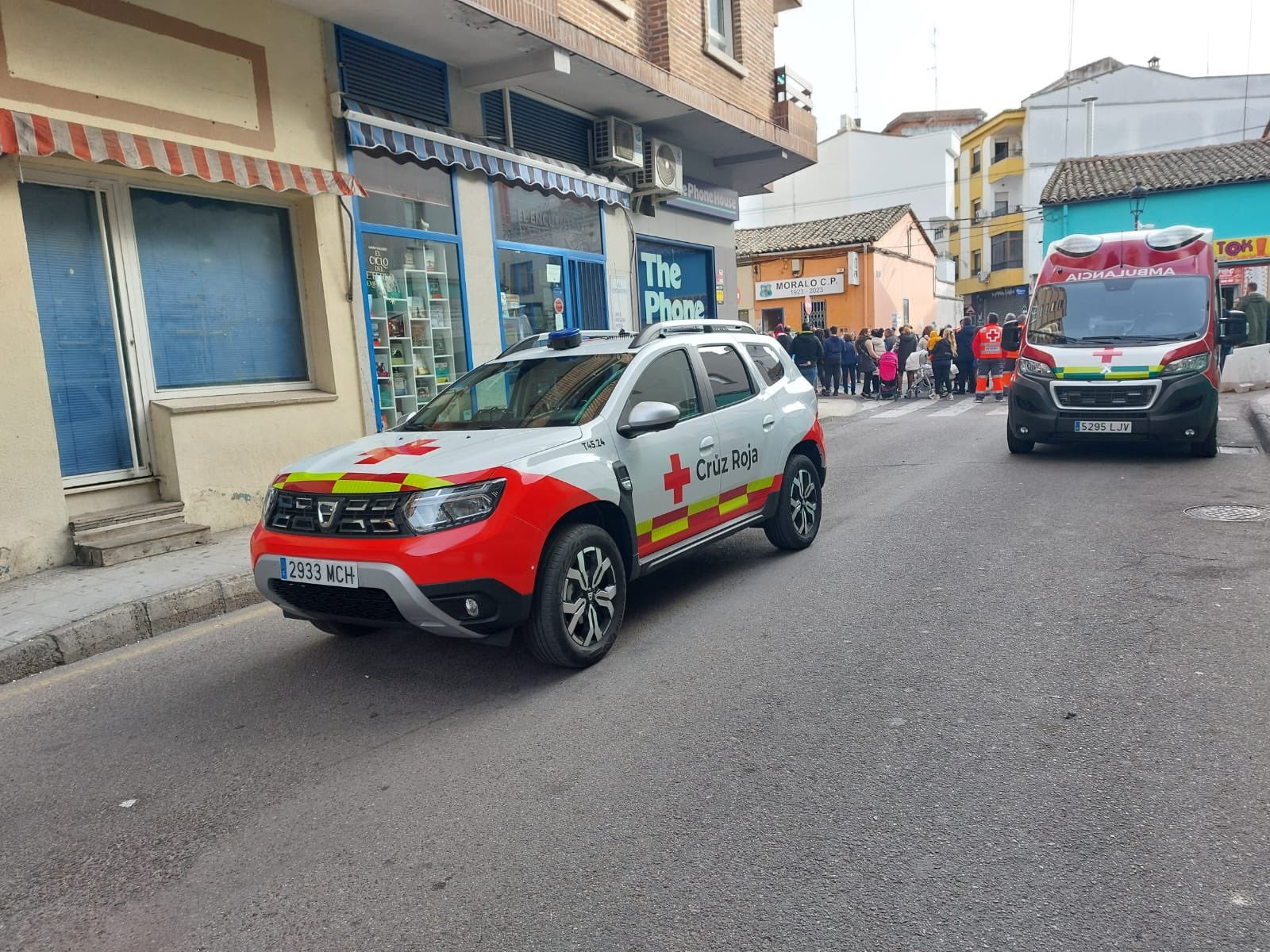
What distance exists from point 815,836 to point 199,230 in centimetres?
779

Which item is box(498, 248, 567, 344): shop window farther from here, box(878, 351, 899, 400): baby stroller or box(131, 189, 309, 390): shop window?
box(878, 351, 899, 400): baby stroller

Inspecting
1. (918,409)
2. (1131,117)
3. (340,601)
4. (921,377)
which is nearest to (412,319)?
(340,601)

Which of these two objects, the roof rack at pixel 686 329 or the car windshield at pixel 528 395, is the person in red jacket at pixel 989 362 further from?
the car windshield at pixel 528 395

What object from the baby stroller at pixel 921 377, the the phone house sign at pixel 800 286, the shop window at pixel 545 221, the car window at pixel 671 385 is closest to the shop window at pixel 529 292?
the shop window at pixel 545 221

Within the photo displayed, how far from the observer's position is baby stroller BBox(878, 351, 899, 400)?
20.8 m

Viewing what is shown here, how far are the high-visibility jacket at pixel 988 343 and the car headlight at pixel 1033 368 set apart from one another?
893 cm

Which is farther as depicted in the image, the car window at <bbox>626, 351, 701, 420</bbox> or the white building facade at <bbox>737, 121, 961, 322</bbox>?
the white building facade at <bbox>737, 121, 961, 322</bbox>

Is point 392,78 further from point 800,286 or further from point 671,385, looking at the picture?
point 800,286

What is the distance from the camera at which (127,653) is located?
5.42 metres

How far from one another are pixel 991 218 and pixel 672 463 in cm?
5057

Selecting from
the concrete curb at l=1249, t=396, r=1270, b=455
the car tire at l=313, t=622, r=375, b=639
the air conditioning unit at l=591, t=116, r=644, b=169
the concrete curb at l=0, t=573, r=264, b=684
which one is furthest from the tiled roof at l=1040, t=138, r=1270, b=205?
the car tire at l=313, t=622, r=375, b=639

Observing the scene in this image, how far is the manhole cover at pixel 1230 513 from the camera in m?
7.11

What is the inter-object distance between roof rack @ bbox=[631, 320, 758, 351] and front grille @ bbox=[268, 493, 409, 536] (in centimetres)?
195

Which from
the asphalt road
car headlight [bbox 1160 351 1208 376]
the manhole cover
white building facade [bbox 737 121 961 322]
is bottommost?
the manhole cover
